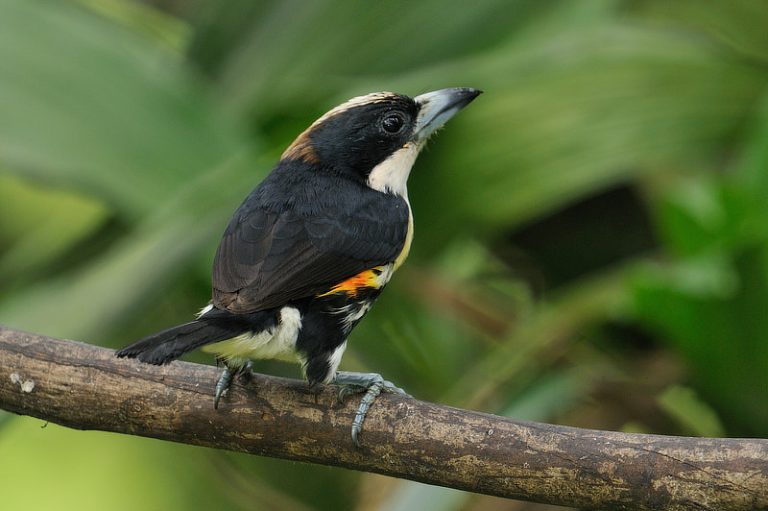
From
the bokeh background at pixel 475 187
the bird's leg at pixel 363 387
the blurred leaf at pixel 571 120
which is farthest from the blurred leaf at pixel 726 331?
the bird's leg at pixel 363 387

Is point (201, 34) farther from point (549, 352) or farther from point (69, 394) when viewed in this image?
point (69, 394)

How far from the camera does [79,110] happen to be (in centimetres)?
420

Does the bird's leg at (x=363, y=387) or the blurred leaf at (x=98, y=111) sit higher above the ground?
the bird's leg at (x=363, y=387)

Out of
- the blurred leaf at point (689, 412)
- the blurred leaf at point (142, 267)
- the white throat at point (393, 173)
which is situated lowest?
the blurred leaf at point (142, 267)

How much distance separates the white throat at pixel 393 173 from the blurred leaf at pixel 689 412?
1.29 meters

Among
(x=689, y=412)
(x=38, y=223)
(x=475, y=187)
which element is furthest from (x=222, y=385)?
(x=38, y=223)

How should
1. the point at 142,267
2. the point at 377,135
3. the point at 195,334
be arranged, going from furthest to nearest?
the point at 142,267, the point at 377,135, the point at 195,334

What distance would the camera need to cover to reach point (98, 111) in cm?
420

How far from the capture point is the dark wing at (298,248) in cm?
228

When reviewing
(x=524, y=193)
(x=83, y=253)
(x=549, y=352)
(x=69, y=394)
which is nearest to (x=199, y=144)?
(x=83, y=253)

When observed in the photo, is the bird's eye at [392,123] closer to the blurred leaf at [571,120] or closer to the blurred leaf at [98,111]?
the blurred leaf at [571,120]

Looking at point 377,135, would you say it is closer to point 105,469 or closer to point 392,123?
point 392,123

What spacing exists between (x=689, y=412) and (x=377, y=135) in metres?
1.62

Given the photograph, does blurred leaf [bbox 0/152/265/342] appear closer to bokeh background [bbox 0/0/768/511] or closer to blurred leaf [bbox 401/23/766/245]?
bokeh background [bbox 0/0/768/511]
